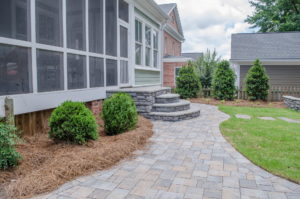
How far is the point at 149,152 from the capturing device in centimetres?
383

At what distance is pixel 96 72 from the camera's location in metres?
6.00

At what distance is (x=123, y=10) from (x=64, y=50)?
3.51 meters

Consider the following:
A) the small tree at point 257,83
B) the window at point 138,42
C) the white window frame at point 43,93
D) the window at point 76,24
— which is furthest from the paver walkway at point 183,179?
the small tree at point 257,83

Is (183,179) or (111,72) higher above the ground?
(111,72)

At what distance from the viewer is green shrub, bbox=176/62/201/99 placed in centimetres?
1140

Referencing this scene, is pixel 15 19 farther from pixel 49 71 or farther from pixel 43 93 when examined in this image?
pixel 43 93

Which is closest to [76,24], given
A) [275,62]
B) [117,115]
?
[117,115]

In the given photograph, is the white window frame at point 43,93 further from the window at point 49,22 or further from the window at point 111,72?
the window at point 111,72

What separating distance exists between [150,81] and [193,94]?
8.22 feet

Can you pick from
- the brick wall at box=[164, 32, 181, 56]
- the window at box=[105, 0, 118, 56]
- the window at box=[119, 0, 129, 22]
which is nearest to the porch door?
the window at box=[119, 0, 129, 22]

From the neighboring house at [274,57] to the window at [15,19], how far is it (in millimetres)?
12296

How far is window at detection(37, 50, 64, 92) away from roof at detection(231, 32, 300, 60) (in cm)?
1173

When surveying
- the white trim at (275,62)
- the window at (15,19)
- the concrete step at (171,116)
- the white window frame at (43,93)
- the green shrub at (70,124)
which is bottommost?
the concrete step at (171,116)

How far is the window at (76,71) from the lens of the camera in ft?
16.3
